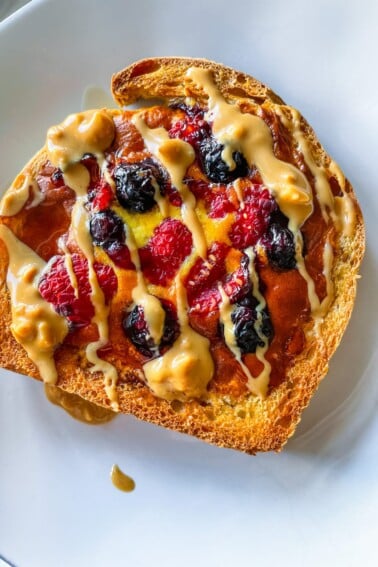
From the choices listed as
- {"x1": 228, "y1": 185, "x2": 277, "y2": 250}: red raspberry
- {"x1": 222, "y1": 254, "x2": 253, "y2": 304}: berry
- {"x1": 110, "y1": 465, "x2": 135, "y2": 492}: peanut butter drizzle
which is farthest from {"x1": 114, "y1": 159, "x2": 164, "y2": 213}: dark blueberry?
{"x1": 110, "y1": 465, "x2": 135, "y2": 492}: peanut butter drizzle

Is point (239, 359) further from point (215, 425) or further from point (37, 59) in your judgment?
point (37, 59)

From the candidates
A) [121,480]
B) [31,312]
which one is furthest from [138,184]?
[121,480]

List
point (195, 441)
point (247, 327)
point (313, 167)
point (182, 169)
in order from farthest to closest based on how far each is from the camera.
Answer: point (195, 441)
point (313, 167)
point (182, 169)
point (247, 327)

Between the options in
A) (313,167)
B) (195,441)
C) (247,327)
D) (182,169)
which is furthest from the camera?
(195,441)

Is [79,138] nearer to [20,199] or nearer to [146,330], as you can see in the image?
[20,199]

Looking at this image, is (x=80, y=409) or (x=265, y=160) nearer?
(x=265, y=160)

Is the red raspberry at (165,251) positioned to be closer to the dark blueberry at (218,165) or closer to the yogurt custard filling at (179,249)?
the yogurt custard filling at (179,249)
